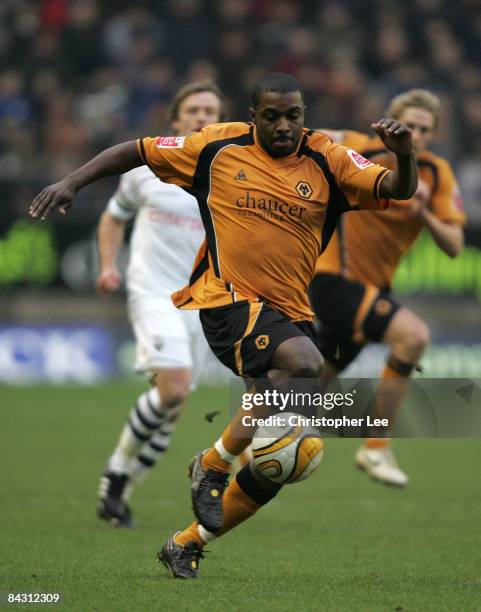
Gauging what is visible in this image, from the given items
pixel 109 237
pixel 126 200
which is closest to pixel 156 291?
pixel 109 237

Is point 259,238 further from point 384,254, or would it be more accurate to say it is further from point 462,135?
point 462,135

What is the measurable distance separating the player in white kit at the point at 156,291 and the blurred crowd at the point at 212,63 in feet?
25.6

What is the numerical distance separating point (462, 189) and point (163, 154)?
10.9m

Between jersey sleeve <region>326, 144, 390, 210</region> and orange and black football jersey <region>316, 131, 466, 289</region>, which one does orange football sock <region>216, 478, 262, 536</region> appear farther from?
orange and black football jersey <region>316, 131, 466, 289</region>

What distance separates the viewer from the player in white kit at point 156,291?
791cm

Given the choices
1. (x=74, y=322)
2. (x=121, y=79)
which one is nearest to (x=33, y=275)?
(x=74, y=322)

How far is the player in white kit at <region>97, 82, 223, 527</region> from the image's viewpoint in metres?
7.91

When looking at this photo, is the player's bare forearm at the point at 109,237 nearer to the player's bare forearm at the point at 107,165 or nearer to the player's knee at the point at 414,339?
the player's knee at the point at 414,339

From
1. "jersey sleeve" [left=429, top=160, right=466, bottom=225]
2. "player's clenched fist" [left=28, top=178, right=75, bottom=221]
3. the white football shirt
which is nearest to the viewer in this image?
"player's clenched fist" [left=28, top=178, right=75, bottom=221]

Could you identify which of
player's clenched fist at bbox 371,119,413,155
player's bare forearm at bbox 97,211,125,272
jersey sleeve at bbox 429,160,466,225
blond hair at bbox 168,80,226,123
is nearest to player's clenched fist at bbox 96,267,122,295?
player's bare forearm at bbox 97,211,125,272

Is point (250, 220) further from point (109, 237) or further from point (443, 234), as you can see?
point (443, 234)

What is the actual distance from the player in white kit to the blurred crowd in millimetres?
7811

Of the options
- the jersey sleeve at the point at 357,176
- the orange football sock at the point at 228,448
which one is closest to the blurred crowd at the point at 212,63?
the jersey sleeve at the point at 357,176

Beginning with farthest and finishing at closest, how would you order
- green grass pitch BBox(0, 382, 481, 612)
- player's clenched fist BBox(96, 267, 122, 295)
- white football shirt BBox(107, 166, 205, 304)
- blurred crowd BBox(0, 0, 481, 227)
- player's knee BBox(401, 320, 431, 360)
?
1. blurred crowd BBox(0, 0, 481, 227)
2. player's knee BBox(401, 320, 431, 360)
3. white football shirt BBox(107, 166, 205, 304)
4. player's clenched fist BBox(96, 267, 122, 295)
5. green grass pitch BBox(0, 382, 481, 612)
